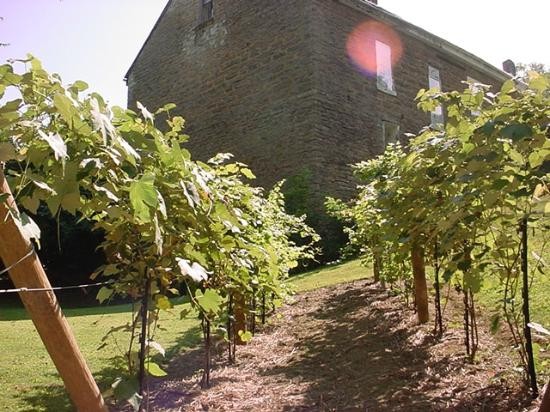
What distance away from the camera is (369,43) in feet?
56.6

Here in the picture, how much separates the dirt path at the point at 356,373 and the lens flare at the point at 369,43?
11.7 metres

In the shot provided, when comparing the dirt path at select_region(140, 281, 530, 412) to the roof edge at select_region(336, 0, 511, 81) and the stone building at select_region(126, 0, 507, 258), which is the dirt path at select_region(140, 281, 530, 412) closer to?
the stone building at select_region(126, 0, 507, 258)

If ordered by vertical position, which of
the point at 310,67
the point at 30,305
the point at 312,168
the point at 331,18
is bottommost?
the point at 30,305

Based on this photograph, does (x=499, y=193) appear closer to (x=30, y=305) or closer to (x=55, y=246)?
(x=30, y=305)

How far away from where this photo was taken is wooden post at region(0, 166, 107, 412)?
1516mm

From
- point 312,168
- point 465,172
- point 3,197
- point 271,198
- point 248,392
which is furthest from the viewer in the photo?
point 312,168

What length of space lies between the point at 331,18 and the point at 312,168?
480 centimetres

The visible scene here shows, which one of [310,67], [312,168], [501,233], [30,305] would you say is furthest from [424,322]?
[310,67]

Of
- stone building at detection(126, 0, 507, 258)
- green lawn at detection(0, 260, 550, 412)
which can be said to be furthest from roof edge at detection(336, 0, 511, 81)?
green lawn at detection(0, 260, 550, 412)

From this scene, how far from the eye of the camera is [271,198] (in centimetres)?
695

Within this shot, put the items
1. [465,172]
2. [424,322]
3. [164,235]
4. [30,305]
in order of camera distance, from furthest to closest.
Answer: [424,322], [465,172], [164,235], [30,305]

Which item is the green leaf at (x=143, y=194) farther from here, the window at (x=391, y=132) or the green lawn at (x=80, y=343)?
the window at (x=391, y=132)

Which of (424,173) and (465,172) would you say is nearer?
(465,172)

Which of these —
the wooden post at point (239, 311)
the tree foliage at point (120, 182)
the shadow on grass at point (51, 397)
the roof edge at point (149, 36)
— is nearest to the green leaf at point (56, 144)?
the tree foliage at point (120, 182)
